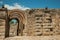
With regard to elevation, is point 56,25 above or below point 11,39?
above

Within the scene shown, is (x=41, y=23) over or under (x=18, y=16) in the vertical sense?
under

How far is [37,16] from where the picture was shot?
36.8 feet

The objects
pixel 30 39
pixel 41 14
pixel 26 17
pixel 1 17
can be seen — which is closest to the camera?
pixel 30 39

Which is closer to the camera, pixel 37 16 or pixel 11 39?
pixel 11 39

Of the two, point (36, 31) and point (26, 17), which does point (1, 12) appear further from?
point (26, 17)

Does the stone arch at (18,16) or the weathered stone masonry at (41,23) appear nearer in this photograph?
the weathered stone masonry at (41,23)

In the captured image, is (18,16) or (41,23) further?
(18,16)

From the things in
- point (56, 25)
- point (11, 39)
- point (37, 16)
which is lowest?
point (11, 39)

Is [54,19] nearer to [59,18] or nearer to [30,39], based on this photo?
[59,18]

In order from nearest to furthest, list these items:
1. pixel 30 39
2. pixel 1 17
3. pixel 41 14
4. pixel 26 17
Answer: pixel 30 39 < pixel 1 17 < pixel 41 14 < pixel 26 17

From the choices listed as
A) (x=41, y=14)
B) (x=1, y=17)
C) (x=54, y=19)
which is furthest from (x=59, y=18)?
(x=1, y=17)

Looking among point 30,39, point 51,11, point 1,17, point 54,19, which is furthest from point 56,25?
point 1,17

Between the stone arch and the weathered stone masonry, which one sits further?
the stone arch

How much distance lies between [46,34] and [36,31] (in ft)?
2.49
